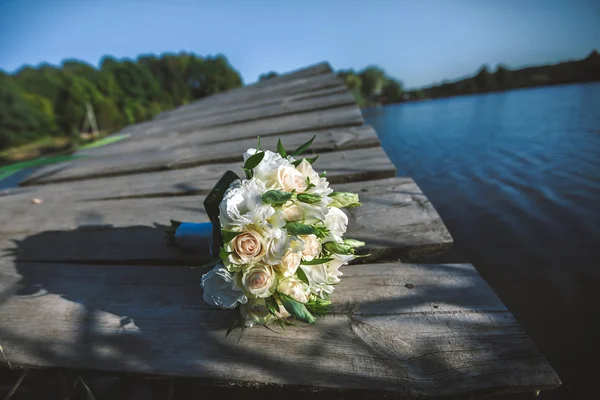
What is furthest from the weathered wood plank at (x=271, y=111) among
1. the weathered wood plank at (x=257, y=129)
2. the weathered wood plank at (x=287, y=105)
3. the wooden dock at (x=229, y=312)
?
the wooden dock at (x=229, y=312)

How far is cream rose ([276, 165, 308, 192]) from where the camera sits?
943 mm

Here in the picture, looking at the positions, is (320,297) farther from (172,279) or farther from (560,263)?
(560,263)

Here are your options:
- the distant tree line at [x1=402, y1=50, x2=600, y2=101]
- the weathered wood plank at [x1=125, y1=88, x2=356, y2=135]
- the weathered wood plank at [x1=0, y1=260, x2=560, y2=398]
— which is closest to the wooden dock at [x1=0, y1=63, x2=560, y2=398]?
the weathered wood plank at [x1=0, y1=260, x2=560, y2=398]

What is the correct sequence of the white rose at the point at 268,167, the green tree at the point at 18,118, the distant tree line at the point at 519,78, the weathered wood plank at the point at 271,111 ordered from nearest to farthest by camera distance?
1. the white rose at the point at 268,167
2. the weathered wood plank at the point at 271,111
3. the distant tree line at the point at 519,78
4. the green tree at the point at 18,118

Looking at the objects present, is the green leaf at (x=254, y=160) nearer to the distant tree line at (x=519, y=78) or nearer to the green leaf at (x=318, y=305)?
the green leaf at (x=318, y=305)

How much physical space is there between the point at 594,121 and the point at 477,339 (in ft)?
31.7

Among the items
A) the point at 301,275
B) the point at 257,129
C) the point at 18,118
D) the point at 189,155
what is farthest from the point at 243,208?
the point at 18,118

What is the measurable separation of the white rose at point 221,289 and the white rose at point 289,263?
160 millimetres

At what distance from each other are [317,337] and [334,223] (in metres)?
0.44

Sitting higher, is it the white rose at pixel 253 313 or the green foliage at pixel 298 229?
the green foliage at pixel 298 229

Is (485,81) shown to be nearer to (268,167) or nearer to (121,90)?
(268,167)

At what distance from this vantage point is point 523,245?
267cm

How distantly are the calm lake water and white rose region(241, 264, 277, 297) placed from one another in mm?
1668

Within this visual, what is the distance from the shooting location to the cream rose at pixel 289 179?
0.94 m
